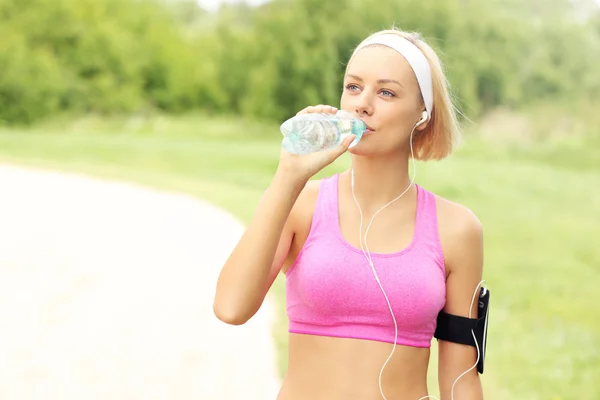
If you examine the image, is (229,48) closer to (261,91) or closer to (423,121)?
(261,91)

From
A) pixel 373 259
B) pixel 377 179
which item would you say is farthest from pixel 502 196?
pixel 373 259

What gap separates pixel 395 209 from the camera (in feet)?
6.70

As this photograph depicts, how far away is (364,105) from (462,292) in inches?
17.7

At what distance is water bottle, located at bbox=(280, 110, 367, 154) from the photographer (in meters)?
1.80

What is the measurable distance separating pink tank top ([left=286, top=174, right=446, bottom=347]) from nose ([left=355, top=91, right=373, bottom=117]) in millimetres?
229

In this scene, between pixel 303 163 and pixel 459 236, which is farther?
pixel 459 236

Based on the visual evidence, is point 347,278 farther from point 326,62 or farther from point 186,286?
point 326,62

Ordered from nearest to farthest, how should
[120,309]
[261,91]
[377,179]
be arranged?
1. [377,179]
2. [120,309]
3. [261,91]

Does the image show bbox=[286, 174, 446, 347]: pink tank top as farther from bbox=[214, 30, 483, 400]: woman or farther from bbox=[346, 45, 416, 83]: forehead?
bbox=[346, 45, 416, 83]: forehead

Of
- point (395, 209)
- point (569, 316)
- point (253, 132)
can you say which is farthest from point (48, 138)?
point (395, 209)

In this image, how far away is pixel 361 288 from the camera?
1.90m

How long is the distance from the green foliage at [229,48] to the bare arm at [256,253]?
579 inches

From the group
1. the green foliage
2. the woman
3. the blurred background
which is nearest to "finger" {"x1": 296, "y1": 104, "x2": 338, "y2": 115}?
the woman

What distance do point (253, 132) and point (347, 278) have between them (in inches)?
641
